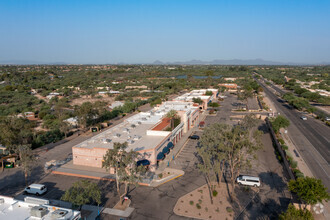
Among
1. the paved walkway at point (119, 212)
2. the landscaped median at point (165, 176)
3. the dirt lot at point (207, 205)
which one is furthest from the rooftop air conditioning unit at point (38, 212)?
the landscaped median at point (165, 176)

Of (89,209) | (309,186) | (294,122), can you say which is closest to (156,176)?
(89,209)

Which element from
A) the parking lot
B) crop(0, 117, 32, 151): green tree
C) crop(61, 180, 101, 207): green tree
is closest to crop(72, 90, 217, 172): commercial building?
the parking lot

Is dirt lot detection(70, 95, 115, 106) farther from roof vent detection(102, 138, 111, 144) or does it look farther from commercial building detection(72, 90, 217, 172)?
roof vent detection(102, 138, 111, 144)

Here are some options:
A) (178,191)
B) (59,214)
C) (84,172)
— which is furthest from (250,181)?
(84,172)

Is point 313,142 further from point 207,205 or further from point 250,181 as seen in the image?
point 207,205

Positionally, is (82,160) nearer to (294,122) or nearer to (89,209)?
(89,209)
